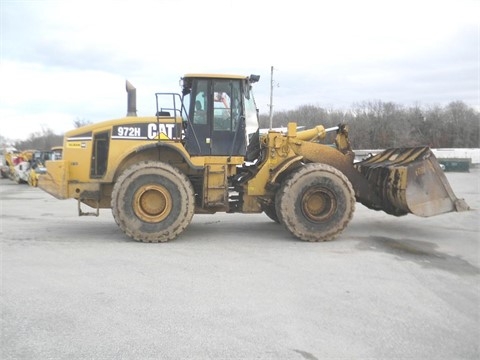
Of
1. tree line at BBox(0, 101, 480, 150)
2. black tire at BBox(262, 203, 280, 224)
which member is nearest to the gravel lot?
black tire at BBox(262, 203, 280, 224)

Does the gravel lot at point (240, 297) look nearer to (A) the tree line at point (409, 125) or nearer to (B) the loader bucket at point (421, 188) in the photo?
(B) the loader bucket at point (421, 188)

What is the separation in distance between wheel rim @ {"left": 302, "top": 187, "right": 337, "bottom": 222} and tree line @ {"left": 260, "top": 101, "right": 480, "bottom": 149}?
154 ft

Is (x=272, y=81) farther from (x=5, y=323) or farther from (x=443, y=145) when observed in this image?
(x=5, y=323)

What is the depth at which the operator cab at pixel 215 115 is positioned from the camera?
8.83 meters

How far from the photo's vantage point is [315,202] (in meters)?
8.65

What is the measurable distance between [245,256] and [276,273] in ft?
3.52

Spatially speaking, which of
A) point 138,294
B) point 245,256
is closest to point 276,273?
point 245,256

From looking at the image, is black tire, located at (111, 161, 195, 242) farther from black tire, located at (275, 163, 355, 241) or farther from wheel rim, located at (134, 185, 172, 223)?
black tire, located at (275, 163, 355, 241)

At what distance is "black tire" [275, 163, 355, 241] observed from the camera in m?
8.47

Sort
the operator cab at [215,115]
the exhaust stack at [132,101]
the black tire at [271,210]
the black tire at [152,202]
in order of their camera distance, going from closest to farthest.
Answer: the black tire at [152,202], the operator cab at [215,115], the black tire at [271,210], the exhaust stack at [132,101]

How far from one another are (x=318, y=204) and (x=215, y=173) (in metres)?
1.97

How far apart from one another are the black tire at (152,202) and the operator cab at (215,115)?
772 mm

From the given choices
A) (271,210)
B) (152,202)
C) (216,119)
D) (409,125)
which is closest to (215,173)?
(216,119)

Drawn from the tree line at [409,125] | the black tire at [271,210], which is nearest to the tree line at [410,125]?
the tree line at [409,125]
